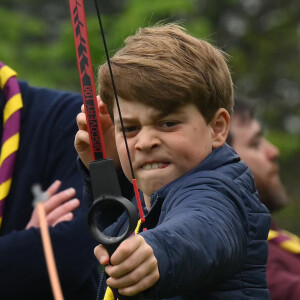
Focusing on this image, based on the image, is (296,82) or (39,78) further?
(296,82)

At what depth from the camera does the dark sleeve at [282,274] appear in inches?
208

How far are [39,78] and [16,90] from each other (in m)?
10.0

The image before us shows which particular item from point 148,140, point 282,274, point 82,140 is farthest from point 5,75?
point 148,140

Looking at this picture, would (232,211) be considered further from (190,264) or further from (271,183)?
(271,183)

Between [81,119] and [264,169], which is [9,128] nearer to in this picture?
[81,119]

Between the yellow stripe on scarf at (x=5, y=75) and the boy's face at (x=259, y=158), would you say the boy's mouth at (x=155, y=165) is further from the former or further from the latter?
the boy's face at (x=259, y=158)

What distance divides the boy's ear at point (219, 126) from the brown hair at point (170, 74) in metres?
0.02

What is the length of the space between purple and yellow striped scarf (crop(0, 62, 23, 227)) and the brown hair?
1.56 m

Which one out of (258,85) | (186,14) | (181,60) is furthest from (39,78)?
(181,60)

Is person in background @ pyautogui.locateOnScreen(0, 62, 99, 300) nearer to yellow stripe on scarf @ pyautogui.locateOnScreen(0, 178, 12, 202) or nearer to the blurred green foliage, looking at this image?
yellow stripe on scarf @ pyautogui.locateOnScreen(0, 178, 12, 202)

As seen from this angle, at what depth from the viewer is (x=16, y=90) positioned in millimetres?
5031

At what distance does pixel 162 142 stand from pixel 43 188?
1.97 m

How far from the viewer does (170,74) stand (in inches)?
123

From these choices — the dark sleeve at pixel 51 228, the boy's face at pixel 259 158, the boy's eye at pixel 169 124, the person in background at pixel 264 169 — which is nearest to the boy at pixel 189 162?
the boy's eye at pixel 169 124
